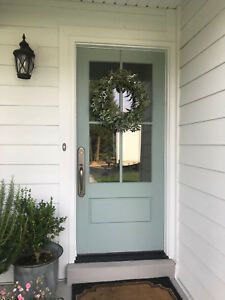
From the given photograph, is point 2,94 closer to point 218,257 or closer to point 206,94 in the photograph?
point 206,94

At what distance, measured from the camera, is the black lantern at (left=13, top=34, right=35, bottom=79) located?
218 cm

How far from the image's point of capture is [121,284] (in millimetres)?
2328

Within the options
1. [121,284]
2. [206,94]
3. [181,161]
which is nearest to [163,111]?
[181,161]

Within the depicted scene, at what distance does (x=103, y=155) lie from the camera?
2.55 meters

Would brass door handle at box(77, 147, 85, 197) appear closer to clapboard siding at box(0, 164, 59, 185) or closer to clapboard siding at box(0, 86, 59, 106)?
clapboard siding at box(0, 164, 59, 185)

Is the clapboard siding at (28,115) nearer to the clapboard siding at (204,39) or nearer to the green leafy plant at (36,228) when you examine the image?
the green leafy plant at (36,228)

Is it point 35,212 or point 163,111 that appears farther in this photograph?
point 163,111

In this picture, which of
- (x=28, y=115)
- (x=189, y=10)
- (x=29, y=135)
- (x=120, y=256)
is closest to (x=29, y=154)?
(x=29, y=135)

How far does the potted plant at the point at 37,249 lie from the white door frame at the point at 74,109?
0.77 ft

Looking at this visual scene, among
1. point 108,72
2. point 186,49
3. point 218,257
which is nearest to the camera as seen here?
point 218,257

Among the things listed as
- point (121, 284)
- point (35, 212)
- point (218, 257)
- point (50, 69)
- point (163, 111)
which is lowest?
point (121, 284)

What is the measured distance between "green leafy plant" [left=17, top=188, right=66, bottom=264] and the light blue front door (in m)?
0.39

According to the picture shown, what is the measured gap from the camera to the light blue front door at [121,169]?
98.6 inches

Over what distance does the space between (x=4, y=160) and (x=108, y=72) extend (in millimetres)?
1184
